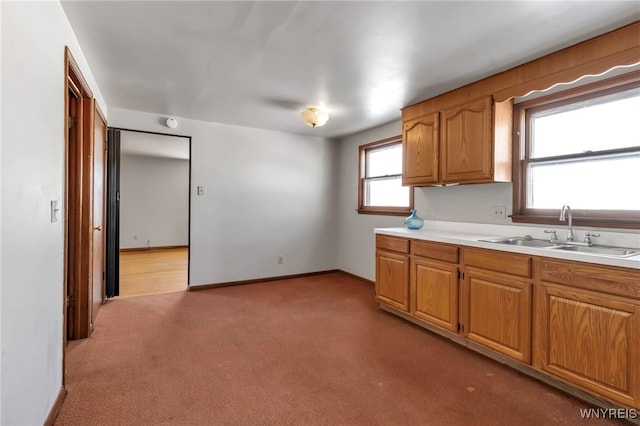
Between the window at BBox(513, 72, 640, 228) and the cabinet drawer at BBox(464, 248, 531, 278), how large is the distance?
58 centimetres

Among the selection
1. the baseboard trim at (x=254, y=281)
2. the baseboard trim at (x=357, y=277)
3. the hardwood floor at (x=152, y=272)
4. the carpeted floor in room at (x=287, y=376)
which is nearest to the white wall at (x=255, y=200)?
the baseboard trim at (x=254, y=281)

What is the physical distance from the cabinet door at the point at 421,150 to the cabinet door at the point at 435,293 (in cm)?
90

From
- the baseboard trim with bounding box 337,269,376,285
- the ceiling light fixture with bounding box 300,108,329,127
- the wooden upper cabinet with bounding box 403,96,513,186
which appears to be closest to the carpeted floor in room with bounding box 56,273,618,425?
the baseboard trim with bounding box 337,269,376,285

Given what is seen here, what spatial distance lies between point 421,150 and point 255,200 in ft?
8.24

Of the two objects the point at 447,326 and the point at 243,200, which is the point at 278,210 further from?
the point at 447,326

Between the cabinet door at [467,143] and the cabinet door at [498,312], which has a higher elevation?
the cabinet door at [467,143]

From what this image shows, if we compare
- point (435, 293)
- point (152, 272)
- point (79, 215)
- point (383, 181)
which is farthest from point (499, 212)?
point (152, 272)

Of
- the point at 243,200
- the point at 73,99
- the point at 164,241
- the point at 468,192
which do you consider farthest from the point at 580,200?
the point at 164,241

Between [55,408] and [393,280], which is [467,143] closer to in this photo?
[393,280]

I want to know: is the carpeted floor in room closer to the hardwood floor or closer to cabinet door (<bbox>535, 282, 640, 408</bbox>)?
cabinet door (<bbox>535, 282, 640, 408</bbox>)

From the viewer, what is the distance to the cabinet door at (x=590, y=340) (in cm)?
170

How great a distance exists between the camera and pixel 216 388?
201 cm

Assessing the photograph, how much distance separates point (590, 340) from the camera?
72.5 inches

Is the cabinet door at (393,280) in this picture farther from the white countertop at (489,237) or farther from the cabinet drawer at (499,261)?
the cabinet drawer at (499,261)
